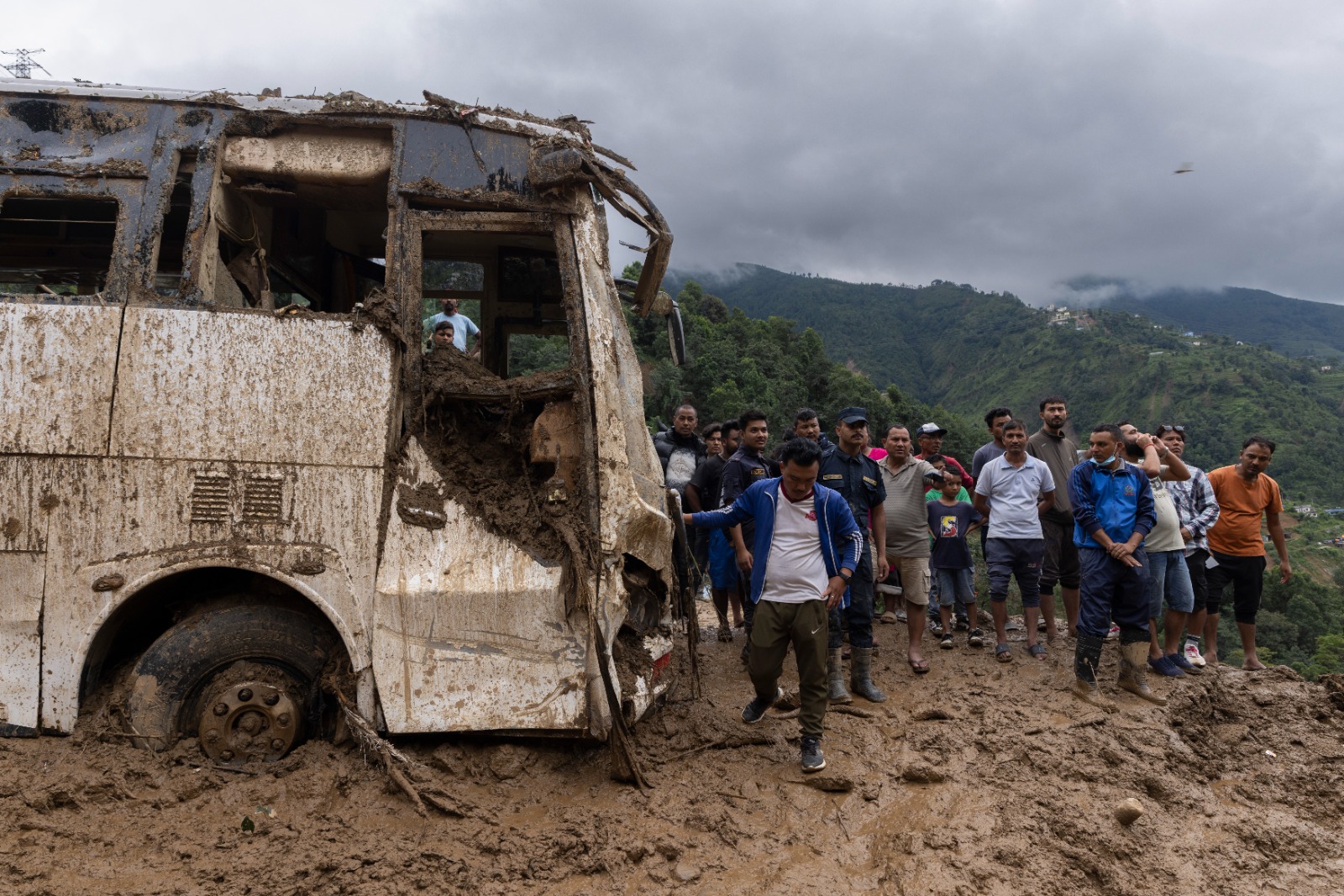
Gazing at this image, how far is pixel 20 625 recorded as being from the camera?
348cm

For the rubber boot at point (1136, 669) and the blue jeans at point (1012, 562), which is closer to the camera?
the rubber boot at point (1136, 669)

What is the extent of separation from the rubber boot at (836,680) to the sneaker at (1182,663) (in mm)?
2339

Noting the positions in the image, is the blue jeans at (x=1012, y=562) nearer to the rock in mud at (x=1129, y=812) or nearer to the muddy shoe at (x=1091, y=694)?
the muddy shoe at (x=1091, y=694)

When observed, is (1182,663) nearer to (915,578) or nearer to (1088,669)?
(1088,669)

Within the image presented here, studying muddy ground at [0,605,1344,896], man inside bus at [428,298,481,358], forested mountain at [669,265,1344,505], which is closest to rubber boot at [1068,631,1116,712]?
muddy ground at [0,605,1344,896]

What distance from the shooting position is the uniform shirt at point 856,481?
17.0 feet

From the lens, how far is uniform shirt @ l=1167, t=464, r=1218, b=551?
579 cm

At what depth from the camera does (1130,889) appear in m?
3.18

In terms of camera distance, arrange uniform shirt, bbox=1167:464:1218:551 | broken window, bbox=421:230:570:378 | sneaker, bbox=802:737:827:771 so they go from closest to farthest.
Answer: sneaker, bbox=802:737:827:771 → broken window, bbox=421:230:570:378 → uniform shirt, bbox=1167:464:1218:551

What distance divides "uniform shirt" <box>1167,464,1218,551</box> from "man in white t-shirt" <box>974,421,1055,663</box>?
0.90 metres

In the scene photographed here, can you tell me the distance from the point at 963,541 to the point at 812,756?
2.80 meters

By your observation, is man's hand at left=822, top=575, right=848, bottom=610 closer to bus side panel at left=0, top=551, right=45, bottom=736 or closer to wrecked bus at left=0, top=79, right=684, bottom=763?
wrecked bus at left=0, top=79, right=684, bottom=763

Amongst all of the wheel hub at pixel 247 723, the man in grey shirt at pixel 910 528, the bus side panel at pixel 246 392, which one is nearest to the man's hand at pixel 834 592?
the man in grey shirt at pixel 910 528

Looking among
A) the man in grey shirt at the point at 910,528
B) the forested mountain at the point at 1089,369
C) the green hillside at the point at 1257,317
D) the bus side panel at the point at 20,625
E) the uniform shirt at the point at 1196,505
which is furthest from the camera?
the green hillside at the point at 1257,317
